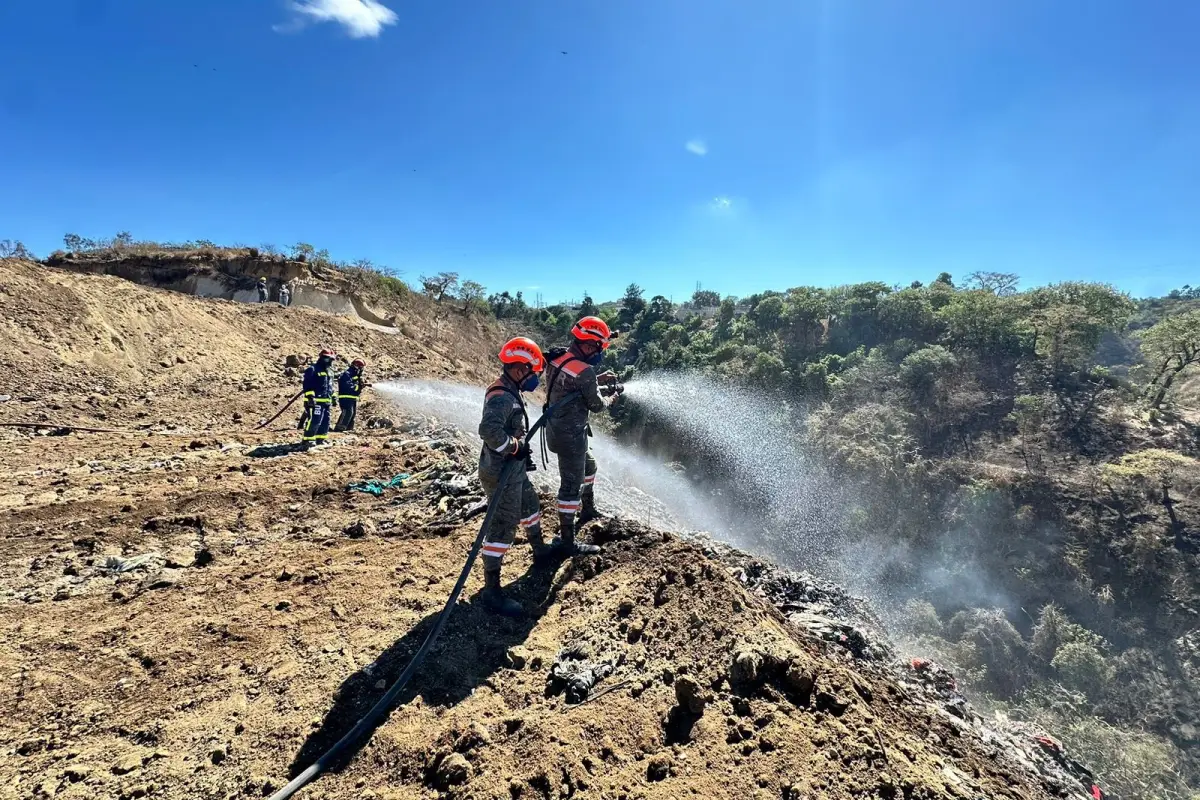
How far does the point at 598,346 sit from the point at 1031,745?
4965 millimetres

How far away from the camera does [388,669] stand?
368 cm

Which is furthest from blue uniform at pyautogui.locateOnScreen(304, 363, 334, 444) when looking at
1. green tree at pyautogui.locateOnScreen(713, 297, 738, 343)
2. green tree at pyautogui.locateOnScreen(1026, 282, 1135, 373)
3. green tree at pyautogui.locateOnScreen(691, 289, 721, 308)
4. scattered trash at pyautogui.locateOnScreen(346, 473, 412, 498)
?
green tree at pyautogui.locateOnScreen(691, 289, 721, 308)

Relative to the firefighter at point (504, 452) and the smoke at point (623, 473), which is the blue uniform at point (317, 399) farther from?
the firefighter at point (504, 452)

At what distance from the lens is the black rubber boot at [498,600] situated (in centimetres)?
433

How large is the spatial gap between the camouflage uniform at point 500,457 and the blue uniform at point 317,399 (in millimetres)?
6812

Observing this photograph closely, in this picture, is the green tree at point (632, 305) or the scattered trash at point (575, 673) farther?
the green tree at point (632, 305)

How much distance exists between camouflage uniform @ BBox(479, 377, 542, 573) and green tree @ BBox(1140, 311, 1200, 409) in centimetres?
2384

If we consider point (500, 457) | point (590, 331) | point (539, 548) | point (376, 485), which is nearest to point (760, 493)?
point (376, 485)

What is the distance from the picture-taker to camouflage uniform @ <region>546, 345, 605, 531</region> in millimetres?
5023

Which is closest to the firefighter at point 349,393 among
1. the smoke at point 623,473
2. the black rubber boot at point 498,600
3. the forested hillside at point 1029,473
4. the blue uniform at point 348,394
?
the blue uniform at point 348,394

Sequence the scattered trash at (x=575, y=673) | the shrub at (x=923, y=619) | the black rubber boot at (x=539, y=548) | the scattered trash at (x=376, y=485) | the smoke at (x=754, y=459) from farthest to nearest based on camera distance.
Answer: the smoke at (x=754, y=459) → the shrub at (x=923, y=619) → the scattered trash at (x=376, y=485) → the black rubber boot at (x=539, y=548) → the scattered trash at (x=575, y=673)

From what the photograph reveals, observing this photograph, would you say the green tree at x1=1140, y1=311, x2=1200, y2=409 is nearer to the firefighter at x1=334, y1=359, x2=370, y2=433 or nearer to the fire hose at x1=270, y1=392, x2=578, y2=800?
the fire hose at x1=270, y1=392, x2=578, y2=800

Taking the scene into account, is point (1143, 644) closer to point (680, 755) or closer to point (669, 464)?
point (669, 464)

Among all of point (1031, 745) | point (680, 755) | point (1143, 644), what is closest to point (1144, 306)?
point (1143, 644)
